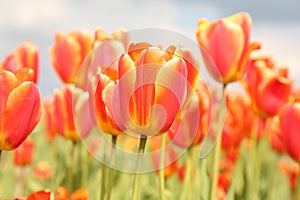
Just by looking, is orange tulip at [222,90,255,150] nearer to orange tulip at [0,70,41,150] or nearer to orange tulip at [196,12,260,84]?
orange tulip at [196,12,260,84]

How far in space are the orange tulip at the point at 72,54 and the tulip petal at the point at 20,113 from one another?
100cm

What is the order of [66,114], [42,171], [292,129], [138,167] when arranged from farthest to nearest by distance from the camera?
[42,171], [66,114], [292,129], [138,167]

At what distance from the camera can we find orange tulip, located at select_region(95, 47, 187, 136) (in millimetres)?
1073

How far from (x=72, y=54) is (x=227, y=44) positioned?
1.93 feet

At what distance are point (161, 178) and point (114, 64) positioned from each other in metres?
0.27

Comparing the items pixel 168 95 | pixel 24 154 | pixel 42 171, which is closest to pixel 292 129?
pixel 168 95

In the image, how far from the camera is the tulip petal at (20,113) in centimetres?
112

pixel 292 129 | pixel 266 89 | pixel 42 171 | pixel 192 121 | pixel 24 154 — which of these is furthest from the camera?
pixel 24 154

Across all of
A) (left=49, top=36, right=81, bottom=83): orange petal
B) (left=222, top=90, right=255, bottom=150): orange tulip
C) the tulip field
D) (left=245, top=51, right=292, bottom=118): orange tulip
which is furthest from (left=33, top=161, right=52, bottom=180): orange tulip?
(left=245, top=51, right=292, bottom=118): orange tulip

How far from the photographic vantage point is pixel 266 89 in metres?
2.32

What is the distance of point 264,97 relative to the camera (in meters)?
2.31

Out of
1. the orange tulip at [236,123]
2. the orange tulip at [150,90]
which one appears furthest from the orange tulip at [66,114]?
the orange tulip at [236,123]

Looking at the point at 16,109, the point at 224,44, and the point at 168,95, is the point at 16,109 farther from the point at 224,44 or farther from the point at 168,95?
the point at 224,44

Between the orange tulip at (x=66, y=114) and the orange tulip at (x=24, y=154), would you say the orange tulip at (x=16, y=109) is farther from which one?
the orange tulip at (x=24, y=154)
